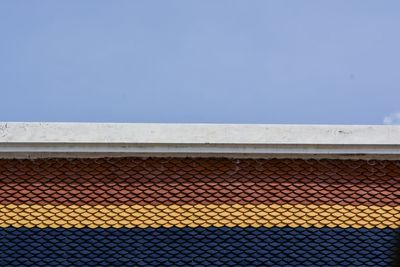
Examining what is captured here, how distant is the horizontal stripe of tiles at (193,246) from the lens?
15.7 feet

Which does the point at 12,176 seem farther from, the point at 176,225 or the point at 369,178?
the point at 369,178

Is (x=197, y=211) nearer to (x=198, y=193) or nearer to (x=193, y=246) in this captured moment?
(x=198, y=193)

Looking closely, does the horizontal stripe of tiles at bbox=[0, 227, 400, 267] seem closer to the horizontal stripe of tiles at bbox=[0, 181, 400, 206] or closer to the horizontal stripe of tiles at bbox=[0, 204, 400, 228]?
the horizontal stripe of tiles at bbox=[0, 204, 400, 228]

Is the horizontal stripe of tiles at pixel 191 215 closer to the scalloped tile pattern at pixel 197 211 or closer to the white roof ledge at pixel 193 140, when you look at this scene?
the scalloped tile pattern at pixel 197 211

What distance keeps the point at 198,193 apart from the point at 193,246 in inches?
20.4

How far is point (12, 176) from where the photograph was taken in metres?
4.62

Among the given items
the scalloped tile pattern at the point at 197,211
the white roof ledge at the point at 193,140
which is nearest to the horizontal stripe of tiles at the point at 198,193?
the scalloped tile pattern at the point at 197,211

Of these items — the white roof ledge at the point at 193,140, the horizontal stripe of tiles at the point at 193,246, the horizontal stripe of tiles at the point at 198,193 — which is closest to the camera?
the white roof ledge at the point at 193,140

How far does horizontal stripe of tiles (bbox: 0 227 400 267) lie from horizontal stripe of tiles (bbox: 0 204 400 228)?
0.22 ft

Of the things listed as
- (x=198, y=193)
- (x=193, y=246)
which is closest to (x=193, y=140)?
(x=198, y=193)

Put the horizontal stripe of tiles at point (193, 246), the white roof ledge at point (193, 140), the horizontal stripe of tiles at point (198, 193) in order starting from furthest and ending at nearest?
the horizontal stripe of tiles at point (193, 246), the horizontal stripe of tiles at point (198, 193), the white roof ledge at point (193, 140)

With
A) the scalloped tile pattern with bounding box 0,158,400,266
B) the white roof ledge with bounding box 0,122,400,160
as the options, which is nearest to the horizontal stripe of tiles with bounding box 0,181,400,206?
the scalloped tile pattern with bounding box 0,158,400,266

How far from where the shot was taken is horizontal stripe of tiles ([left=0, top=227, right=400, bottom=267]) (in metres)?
4.79

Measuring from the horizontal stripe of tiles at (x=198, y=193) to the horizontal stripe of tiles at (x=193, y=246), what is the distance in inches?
11.3
